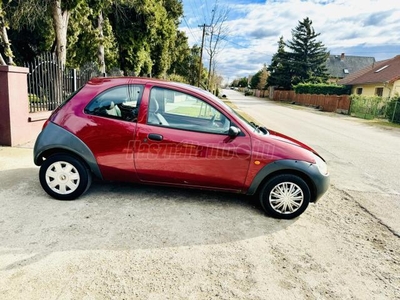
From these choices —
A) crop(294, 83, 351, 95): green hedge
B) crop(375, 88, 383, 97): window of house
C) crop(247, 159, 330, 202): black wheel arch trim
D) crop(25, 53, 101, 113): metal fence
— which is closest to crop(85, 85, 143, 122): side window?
crop(247, 159, 330, 202): black wheel arch trim

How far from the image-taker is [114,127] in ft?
12.5

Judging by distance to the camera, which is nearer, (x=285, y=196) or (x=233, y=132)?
(x=233, y=132)

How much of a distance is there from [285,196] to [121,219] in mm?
2189

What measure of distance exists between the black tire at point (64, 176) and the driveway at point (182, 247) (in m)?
0.16

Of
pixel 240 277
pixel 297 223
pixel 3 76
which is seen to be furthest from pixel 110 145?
pixel 3 76

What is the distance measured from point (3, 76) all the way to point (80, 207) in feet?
14.3

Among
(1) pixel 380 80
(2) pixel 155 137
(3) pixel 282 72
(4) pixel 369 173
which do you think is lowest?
(4) pixel 369 173

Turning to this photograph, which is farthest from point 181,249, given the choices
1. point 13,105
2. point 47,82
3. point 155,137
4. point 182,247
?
point 47,82

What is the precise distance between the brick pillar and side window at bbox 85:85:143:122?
3680mm

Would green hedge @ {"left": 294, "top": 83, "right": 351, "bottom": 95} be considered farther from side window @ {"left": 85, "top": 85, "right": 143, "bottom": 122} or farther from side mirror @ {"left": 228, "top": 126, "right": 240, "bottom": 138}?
side window @ {"left": 85, "top": 85, "right": 143, "bottom": 122}

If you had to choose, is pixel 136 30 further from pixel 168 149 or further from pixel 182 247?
pixel 182 247

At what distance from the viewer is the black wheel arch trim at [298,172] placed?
147 inches

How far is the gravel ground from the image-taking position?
2.47 meters

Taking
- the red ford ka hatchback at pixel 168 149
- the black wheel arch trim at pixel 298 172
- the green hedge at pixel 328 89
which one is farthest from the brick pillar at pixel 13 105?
the green hedge at pixel 328 89
